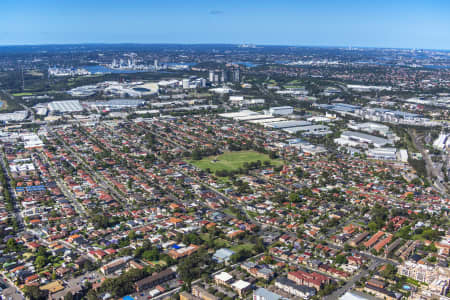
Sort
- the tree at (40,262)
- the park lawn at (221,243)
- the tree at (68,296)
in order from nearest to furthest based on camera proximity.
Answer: the tree at (68,296) → the tree at (40,262) → the park lawn at (221,243)

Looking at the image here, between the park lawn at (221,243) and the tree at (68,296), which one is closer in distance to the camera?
the tree at (68,296)

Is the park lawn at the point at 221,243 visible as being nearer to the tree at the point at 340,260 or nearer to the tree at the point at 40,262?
the tree at the point at 340,260

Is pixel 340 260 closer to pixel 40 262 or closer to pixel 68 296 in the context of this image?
pixel 68 296

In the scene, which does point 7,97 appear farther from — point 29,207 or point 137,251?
point 137,251

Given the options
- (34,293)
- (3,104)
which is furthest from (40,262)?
(3,104)

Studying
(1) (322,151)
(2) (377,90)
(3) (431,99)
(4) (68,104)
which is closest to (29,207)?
(1) (322,151)

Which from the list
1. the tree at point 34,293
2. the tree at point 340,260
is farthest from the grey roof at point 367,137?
the tree at point 34,293

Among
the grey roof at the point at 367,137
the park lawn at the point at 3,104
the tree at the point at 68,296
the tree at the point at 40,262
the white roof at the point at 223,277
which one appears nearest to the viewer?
the tree at the point at 68,296

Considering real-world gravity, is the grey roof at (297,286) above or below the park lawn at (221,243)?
above
